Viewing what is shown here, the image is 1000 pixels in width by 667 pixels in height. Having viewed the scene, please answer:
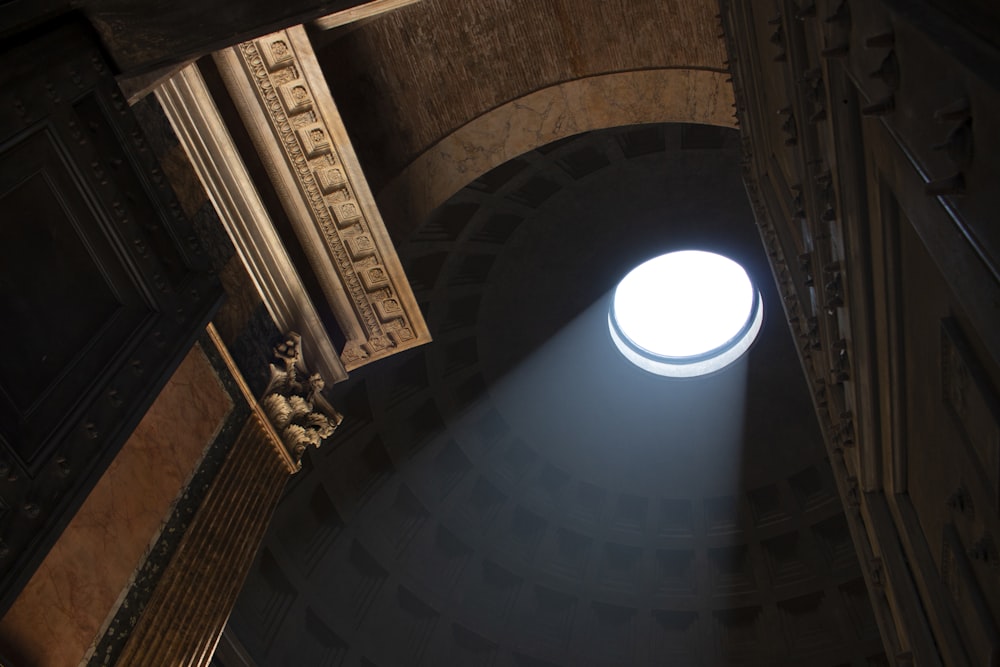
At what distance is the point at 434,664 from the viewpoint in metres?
15.0

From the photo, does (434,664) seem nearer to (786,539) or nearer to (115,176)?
(786,539)

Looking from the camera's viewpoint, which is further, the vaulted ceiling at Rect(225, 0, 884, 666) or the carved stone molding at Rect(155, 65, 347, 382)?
the vaulted ceiling at Rect(225, 0, 884, 666)

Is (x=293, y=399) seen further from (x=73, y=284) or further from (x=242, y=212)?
(x=73, y=284)

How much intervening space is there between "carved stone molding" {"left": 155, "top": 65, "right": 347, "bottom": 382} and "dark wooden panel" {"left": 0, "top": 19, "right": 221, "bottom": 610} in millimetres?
2004

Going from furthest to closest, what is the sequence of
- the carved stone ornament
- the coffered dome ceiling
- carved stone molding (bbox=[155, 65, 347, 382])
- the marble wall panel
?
the coffered dome ceiling < the carved stone ornament < carved stone molding (bbox=[155, 65, 347, 382]) < the marble wall panel

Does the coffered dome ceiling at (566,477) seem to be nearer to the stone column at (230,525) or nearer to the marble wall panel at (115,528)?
the stone column at (230,525)

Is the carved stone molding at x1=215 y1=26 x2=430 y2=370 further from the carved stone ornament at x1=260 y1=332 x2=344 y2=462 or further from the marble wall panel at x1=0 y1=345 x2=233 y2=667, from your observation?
the marble wall panel at x1=0 y1=345 x2=233 y2=667

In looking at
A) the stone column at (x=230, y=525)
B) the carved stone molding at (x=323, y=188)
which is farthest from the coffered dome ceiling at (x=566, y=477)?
the stone column at (x=230, y=525)

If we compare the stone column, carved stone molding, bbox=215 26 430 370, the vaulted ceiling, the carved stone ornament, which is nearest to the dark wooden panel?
the stone column

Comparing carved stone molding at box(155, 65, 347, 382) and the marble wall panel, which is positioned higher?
carved stone molding at box(155, 65, 347, 382)

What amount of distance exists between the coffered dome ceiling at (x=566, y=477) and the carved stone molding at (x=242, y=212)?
475cm

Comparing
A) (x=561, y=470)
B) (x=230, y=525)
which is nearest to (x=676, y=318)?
(x=561, y=470)

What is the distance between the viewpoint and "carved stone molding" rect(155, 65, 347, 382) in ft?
22.4

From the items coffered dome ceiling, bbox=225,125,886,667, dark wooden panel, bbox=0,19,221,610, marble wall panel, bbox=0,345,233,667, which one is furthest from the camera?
coffered dome ceiling, bbox=225,125,886,667
